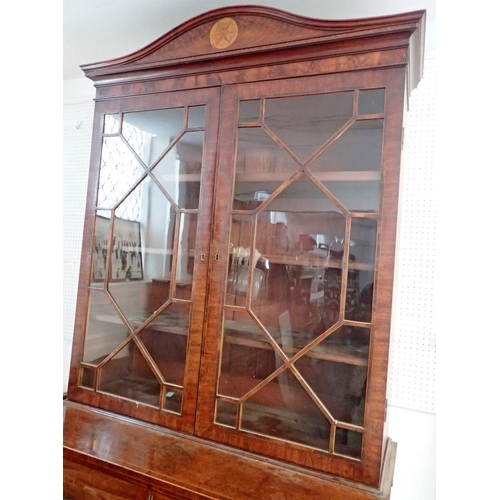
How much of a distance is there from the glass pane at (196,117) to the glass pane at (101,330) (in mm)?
663

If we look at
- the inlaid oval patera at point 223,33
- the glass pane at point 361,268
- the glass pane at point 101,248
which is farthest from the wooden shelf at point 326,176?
the glass pane at point 101,248

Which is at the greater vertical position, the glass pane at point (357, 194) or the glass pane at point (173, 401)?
the glass pane at point (357, 194)

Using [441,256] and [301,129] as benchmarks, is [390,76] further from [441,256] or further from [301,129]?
[441,256]

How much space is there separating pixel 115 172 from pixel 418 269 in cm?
110

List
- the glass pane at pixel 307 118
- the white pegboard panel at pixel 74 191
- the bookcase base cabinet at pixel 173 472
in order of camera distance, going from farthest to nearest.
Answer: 1. the white pegboard panel at pixel 74 191
2. the glass pane at pixel 307 118
3. the bookcase base cabinet at pixel 173 472

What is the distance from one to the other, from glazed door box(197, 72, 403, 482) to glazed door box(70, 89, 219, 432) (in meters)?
0.07

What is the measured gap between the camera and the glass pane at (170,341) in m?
1.19

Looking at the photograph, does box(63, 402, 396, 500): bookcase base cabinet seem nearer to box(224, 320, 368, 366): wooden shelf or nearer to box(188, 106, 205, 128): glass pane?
box(224, 320, 368, 366): wooden shelf

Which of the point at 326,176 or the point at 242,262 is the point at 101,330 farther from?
the point at 326,176

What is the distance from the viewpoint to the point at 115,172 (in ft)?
4.37

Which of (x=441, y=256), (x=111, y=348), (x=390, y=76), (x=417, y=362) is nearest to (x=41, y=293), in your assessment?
(x=441, y=256)

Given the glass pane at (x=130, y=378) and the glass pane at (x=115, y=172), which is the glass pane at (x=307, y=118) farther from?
the glass pane at (x=130, y=378)

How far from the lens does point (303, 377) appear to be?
106 cm

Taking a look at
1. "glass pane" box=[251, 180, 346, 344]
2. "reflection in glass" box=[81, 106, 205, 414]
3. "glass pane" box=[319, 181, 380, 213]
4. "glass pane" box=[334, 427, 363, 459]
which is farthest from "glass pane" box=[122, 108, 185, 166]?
"glass pane" box=[334, 427, 363, 459]
